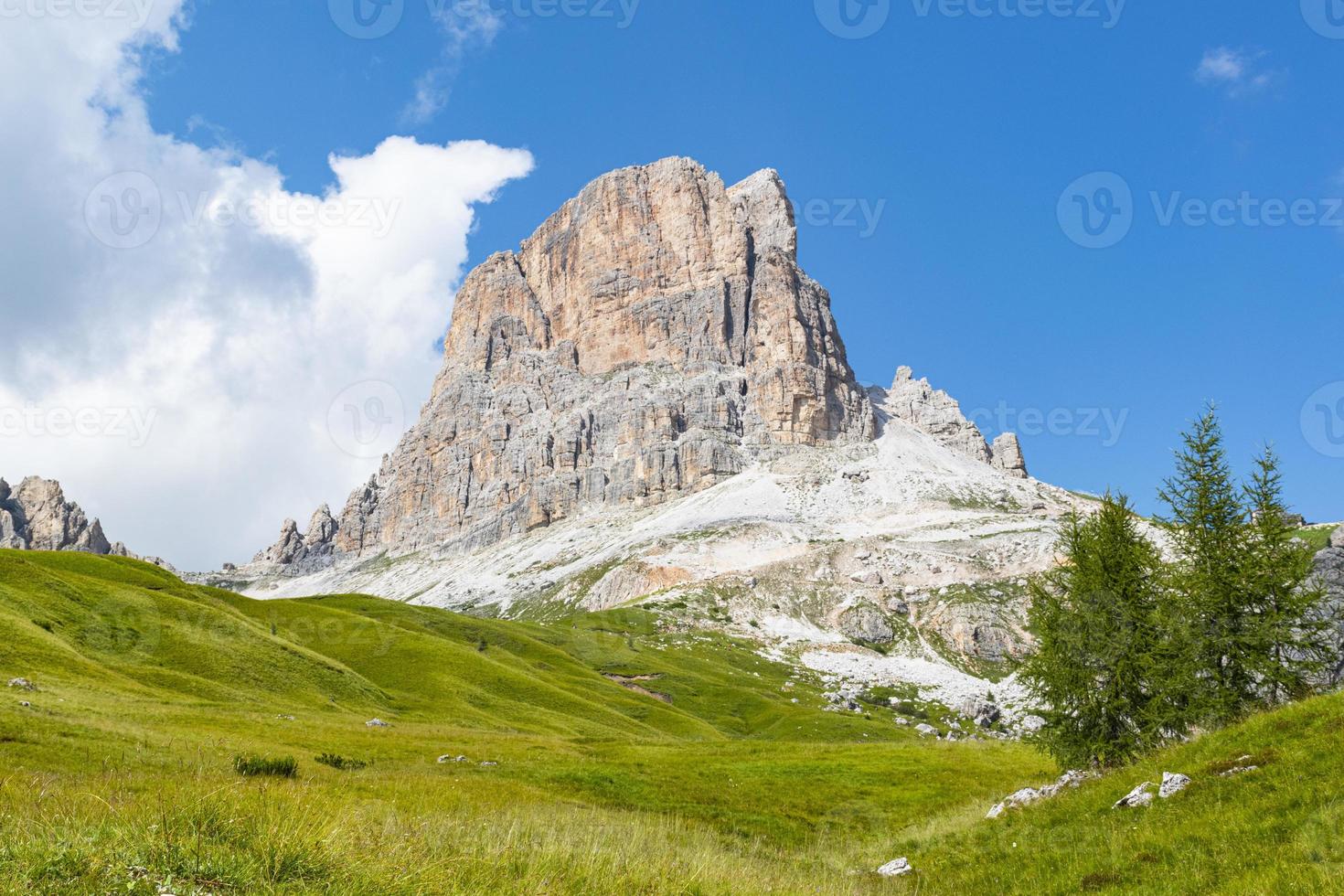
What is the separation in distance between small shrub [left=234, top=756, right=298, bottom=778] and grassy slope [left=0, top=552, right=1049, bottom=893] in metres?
0.91

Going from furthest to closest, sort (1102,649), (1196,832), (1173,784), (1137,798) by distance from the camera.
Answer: (1102,649) → (1137,798) → (1173,784) → (1196,832)

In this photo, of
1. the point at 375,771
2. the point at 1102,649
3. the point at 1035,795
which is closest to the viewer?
the point at 1035,795

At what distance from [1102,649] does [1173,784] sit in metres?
9.21

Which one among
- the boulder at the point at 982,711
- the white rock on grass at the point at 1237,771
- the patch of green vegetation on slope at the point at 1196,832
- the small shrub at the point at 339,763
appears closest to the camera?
the patch of green vegetation on slope at the point at 1196,832

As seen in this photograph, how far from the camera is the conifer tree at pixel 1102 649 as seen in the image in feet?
83.1

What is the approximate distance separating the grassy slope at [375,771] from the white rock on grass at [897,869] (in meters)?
1.06

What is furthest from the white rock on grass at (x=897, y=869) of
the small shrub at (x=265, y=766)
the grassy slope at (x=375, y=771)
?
the small shrub at (x=265, y=766)

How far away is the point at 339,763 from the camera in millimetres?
29297

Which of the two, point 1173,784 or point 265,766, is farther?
point 265,766

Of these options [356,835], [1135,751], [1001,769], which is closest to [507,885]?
[356,835]

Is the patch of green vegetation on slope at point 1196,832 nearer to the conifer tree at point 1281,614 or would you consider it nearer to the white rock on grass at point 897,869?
the white rock on grass at point 897,869

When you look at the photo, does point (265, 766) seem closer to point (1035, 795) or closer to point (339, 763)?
point (339, 763)

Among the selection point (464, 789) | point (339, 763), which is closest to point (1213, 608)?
point (464, 789)

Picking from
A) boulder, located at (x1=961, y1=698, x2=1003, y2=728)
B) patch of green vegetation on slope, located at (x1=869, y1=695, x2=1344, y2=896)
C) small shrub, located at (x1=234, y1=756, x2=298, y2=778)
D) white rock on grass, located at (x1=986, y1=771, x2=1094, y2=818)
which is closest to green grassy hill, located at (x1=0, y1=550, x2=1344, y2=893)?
patch of green vegetation on slope, located at (x1=869, y1=695, x2=1344, y2=896)
